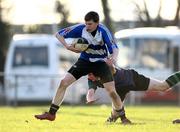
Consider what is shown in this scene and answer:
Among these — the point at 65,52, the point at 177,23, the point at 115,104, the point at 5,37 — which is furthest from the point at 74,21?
the point at 115,104

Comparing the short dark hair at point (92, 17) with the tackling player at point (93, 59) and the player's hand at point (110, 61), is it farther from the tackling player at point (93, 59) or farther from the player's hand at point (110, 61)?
the player's hand at point (110, 61)

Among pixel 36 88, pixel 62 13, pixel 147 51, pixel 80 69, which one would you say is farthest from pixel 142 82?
pixel 62 13

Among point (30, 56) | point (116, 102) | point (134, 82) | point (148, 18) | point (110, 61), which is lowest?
point (30, 56)

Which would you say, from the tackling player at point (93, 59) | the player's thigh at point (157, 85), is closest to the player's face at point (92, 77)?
the tackling player at point (93, 59)

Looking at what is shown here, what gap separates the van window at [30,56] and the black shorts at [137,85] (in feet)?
58.0

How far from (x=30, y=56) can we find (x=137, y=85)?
18258 millimetres

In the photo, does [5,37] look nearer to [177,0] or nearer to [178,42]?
[177,0]

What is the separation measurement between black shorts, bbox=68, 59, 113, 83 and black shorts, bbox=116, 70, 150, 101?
3.88 ft

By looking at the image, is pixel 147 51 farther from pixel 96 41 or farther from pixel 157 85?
pixel 96 41

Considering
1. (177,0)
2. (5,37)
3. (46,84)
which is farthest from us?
(5,37)

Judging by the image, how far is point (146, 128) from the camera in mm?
11203

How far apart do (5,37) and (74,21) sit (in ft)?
17.4

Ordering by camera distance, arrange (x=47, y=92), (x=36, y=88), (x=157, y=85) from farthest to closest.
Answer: (x=47, y=92) < (x=36, y=88) < (x=157, y=85)

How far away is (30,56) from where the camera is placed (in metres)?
30.9
